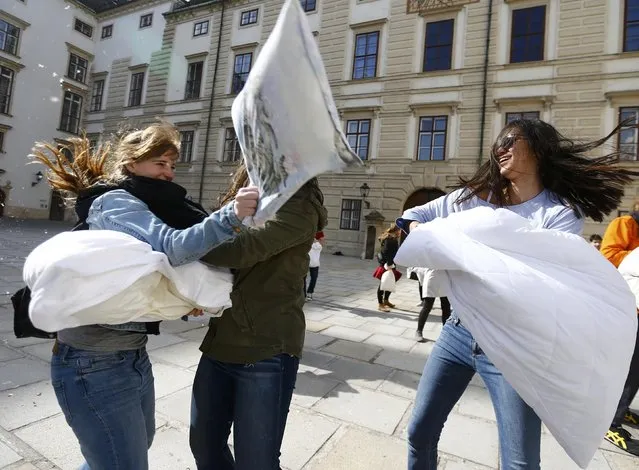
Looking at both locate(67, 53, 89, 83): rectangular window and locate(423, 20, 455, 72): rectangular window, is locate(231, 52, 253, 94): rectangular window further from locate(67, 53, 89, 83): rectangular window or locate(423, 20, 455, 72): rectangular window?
locate(67, 53, 89, 83): rectangular window

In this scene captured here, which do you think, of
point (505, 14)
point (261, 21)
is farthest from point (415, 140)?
point (261, 21)

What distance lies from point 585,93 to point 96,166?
17050 millimetres

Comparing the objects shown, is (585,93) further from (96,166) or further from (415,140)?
(96,166)

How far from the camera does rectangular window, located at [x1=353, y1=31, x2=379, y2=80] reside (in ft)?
57.5

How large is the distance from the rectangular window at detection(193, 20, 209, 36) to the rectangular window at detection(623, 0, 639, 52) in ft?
65.3

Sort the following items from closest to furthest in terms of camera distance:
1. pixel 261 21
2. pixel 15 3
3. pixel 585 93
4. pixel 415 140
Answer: pixel 585 93 → pixel 415 140 → pixel 261 21 → pixel 15 3

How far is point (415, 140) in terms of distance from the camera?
1648cm

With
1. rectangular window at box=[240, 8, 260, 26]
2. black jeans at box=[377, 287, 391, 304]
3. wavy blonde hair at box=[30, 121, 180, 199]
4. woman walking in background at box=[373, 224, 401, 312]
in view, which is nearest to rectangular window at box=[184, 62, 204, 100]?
rectangular window at box=[240, 8, 260, 26]

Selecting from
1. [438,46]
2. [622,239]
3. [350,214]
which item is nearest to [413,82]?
[438,46]

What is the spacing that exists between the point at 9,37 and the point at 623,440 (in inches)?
1211

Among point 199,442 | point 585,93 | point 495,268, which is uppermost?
point 585,93

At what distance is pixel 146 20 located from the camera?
24.6 m

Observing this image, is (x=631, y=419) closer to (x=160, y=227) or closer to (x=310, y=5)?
(x=160, y=227)

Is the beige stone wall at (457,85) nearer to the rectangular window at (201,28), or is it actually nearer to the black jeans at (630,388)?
the rectangular window at (201,28)
